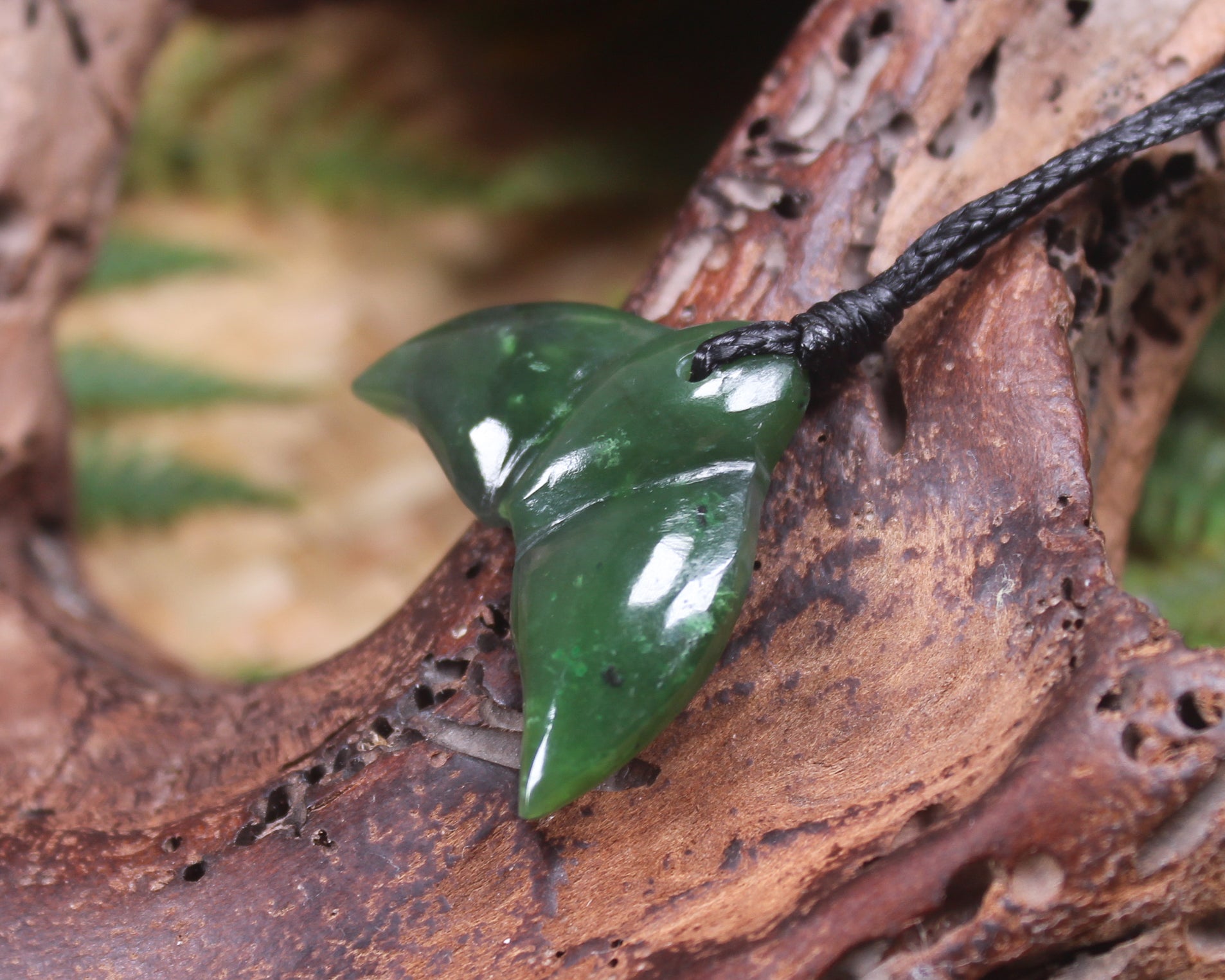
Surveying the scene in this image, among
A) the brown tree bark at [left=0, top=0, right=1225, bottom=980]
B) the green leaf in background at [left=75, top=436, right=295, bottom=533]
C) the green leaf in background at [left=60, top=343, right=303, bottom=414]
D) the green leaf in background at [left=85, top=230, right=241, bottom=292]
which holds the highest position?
the green leaf in background at [left=85, top=230, right=241, bottom=292]

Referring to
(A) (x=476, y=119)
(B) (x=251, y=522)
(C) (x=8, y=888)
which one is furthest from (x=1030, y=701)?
(A) (x=476, y=119)

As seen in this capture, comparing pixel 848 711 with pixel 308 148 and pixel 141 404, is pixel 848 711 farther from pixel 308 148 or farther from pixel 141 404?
pixel 308 148

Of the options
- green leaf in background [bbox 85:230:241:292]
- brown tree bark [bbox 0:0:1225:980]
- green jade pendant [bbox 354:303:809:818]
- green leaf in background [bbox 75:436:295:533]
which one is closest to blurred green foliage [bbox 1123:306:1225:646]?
brown tree bark [bbox 0:0:1225:980]

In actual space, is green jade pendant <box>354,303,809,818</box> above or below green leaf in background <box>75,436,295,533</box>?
below

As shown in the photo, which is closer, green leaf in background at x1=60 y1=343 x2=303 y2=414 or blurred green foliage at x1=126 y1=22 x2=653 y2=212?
green leaf in background at x1=60 y1=343 x2=303 y2=414

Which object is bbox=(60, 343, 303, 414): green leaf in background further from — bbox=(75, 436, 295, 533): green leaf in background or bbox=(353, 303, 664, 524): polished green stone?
bbox=(353, 303, 664, 524): polished green stone

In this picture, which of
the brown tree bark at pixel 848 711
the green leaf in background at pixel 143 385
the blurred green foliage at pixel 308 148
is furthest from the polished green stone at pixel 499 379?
the blurred green foliage at pixel 308 148
